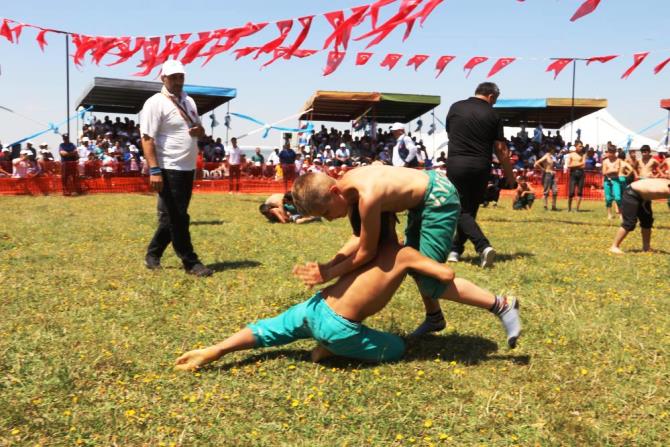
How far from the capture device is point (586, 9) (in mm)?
5738

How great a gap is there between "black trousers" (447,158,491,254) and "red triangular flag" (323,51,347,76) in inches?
186

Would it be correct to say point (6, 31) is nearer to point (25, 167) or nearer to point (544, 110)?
point (25, 167)

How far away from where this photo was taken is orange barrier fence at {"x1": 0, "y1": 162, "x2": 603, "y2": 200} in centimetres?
1683

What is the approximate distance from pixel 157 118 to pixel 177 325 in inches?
90.8

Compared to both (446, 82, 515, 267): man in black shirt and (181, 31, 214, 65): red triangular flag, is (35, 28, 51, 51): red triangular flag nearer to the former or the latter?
(181, 31, 214, 65): red triangular flag

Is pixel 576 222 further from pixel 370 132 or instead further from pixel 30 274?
pixel 370 132

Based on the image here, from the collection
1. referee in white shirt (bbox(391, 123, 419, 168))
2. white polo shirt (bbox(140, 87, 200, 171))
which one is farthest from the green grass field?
referee in white shirt (bbox(391, 123, 419, 168))

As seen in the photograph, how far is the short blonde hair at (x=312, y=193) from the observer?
3.13 metres

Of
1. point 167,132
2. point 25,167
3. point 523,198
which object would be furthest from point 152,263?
point 25,167

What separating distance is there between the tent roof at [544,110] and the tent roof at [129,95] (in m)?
12.6

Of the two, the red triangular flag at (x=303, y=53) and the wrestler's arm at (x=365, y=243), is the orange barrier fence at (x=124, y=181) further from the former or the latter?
the wrestler's arm at (x=365, y=243)

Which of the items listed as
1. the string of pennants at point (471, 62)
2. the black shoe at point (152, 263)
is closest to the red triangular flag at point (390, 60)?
the string of pennants at point (471, 62)

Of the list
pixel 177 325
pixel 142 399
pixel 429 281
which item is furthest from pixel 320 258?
pixel 142 399

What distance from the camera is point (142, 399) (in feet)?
9.68
